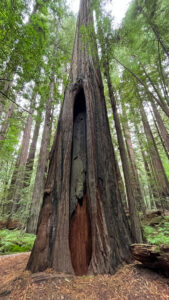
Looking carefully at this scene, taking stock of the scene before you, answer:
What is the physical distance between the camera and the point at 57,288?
165cm

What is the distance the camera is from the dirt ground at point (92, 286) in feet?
4.95

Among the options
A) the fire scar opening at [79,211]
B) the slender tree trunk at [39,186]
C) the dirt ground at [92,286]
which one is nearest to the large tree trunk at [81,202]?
the fire scar opening at [79,211]

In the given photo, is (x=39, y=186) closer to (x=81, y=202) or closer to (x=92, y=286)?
(x=81, y=202)

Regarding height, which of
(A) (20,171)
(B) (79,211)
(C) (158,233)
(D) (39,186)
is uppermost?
(A) (20,171)

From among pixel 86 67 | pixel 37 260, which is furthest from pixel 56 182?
pixel 86 67

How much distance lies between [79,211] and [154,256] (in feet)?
3.98

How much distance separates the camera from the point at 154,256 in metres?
1.82

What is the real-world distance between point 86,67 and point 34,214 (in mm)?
5383

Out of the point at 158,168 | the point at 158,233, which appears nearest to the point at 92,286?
the point at 158,233

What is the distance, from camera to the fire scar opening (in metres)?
2.10

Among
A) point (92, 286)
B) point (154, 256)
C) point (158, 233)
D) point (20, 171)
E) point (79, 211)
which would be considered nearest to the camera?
point (92, 286)

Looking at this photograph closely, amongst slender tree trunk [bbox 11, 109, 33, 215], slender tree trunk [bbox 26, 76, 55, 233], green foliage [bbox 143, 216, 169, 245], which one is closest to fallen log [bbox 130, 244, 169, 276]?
green foliage [bbox 143, 216, 169, 245]

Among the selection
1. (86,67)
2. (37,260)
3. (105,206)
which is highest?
(86,67)

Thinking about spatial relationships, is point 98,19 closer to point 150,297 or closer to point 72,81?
point 72,81
